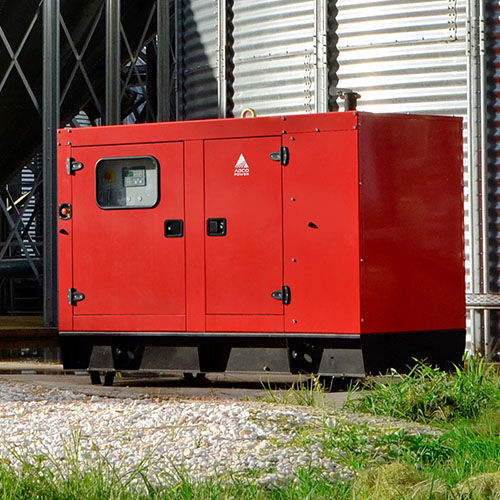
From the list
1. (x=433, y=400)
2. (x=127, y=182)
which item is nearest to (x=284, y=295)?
(x=127, y=182)

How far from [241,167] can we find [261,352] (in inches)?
66.9

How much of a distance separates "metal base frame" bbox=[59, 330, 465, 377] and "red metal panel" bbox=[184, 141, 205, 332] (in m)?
0.24

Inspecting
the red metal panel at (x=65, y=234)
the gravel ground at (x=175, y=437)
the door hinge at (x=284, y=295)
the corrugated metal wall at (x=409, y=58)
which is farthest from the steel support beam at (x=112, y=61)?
the gravel ground at (x=175, y=437)

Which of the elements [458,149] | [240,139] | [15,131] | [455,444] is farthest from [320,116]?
[15,131]

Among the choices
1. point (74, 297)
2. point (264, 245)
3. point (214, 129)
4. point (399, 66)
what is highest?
point (399, 66)

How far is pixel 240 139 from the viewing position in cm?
1068

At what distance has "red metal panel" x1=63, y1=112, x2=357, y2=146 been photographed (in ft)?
34.2

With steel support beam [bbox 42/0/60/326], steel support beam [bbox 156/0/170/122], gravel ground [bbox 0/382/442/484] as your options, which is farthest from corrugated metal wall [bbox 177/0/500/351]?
gravel ground [bbox 0/382/442/484]

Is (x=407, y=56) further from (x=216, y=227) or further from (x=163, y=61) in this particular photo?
(x=163, y=61)

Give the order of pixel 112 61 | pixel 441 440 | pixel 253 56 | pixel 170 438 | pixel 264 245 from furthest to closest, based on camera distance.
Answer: pixel 112 61 < pixel 253 56 < pixel 264 245 < pixel 441 440 < pixel 170 438

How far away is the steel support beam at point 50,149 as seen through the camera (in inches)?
531

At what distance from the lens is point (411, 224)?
34.9 feet

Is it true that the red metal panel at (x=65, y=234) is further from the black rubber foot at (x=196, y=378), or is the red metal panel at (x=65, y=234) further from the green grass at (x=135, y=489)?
the green grass at (x=135, y=489)

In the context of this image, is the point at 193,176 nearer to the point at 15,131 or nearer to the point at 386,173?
the point at 386,173
